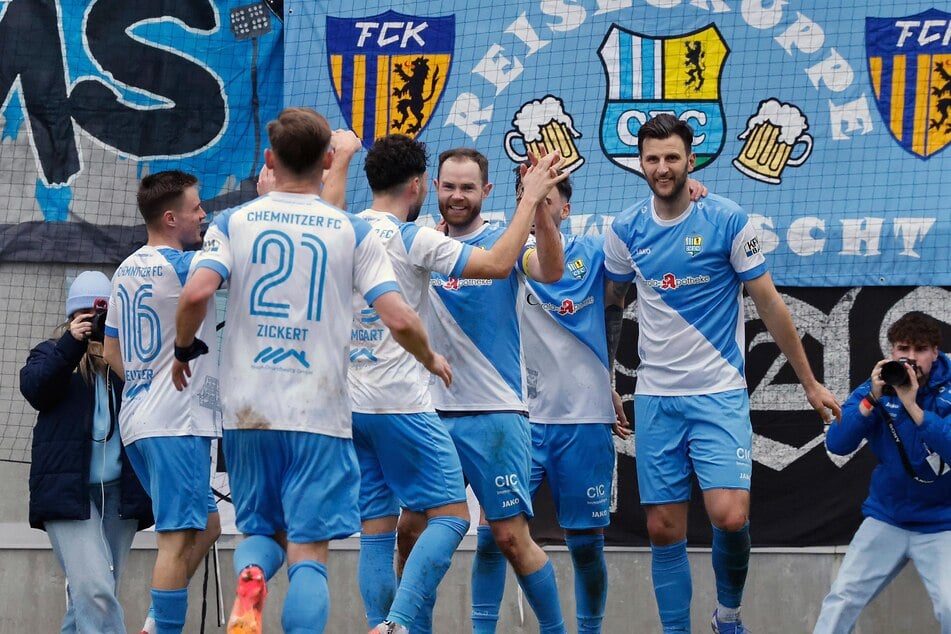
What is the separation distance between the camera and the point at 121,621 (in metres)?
6.87

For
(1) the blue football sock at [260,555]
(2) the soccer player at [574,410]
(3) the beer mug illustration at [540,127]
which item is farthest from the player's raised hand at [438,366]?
(3) the beer mug illustration at [540,127]

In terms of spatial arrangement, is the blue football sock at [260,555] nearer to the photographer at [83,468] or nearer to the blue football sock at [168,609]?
the blue football sock at [168,609]

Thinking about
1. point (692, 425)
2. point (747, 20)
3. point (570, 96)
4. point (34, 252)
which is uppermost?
point (747, 20)

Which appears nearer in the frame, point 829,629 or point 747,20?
point 829,629

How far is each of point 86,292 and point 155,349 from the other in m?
1.13

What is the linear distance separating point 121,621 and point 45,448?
3.41 feet

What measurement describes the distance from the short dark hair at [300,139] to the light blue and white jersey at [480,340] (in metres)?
1.49

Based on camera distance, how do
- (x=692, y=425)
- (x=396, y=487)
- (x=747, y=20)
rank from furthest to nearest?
(x=747, y=20), (x=692, y=425), (x=396, y=487)

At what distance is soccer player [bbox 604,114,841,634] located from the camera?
252 inches

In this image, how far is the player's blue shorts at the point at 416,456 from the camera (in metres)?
5.72

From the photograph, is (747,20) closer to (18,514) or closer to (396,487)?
(396,487)

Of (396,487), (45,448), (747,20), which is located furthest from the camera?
(747,20)

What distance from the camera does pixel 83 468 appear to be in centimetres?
688

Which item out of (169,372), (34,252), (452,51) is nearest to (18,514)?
(34,252)
